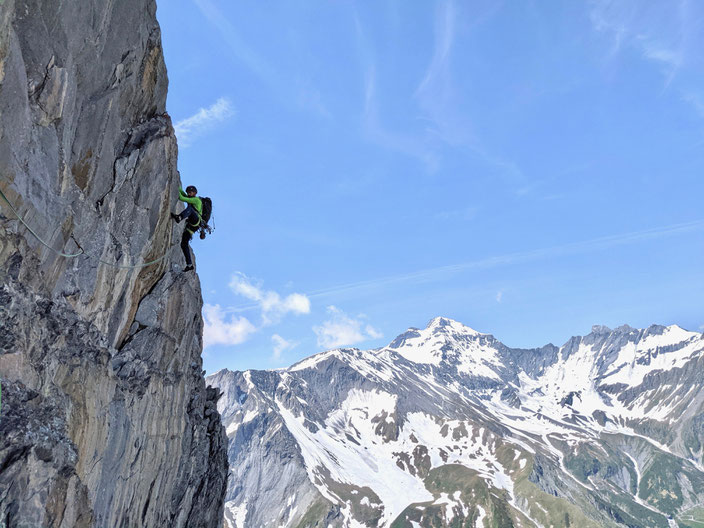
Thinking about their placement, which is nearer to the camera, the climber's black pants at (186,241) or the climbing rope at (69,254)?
the climbing rope at (69,254)

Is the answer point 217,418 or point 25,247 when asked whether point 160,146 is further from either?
point 217,418

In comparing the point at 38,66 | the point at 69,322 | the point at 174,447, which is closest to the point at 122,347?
the point at 69,322

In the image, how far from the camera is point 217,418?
41125 mm

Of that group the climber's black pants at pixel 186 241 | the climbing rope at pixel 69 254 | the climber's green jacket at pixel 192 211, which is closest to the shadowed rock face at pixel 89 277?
the climbing rope at pixel 69 254

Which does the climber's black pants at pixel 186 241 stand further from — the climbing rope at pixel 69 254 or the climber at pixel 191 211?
the climbing rope at pixel 69 254

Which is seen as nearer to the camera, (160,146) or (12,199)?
(12,199)

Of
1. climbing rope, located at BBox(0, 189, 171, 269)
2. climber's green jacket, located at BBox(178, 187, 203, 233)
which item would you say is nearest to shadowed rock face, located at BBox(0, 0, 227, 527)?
climbing rope, located at BBox(0, 189, 171, 269)

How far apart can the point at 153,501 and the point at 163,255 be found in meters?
14.2

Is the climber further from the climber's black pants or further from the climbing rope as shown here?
the climbing rope

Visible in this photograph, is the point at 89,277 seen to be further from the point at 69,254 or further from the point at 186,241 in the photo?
the point at 186,241

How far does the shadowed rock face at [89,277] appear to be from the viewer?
1912cm

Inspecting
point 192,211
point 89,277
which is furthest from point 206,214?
point 89,277

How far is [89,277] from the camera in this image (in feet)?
78.2

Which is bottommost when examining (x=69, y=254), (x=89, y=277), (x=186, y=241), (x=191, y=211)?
(x=89, y=277)
